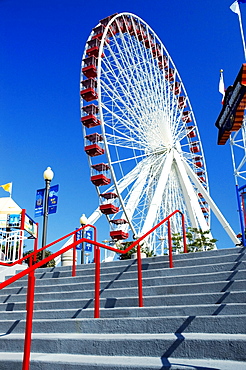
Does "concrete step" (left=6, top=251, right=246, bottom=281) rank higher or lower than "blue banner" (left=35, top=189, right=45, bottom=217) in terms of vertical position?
lower

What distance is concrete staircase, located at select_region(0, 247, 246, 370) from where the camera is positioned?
9.68ft

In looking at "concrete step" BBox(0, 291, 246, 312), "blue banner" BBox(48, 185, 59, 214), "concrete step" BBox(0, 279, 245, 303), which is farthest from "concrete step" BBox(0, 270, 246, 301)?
"blue banner" BBox(48, 185, 59, 214)

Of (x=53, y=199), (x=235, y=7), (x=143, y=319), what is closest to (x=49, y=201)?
(x=53, y=199)

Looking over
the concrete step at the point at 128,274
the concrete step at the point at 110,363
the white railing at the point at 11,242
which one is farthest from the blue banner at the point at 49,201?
the concrete step at the point at 110,363

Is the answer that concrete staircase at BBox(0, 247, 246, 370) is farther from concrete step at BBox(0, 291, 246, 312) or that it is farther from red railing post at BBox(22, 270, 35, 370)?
red railing post at BBox(22, 270, 35, 370)

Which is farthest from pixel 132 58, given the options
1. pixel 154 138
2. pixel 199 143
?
pixel 199 143

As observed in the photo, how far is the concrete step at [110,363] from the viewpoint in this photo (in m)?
2.71

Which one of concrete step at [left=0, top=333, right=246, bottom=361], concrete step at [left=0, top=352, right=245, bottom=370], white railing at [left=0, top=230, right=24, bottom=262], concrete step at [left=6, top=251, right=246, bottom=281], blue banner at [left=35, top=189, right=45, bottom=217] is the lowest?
concrete step at [left=0, top=352, right=245, bottom=370]

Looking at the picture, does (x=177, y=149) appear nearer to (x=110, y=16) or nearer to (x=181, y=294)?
(x=110, y=16)

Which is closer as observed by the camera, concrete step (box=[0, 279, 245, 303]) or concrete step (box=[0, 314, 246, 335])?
concrete step (box=[0, 314, 246, 335])

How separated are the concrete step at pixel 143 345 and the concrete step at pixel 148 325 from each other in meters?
0.08

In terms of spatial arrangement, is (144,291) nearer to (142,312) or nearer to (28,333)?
(142,312)

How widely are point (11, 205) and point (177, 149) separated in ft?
34.9

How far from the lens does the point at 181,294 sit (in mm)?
4375
